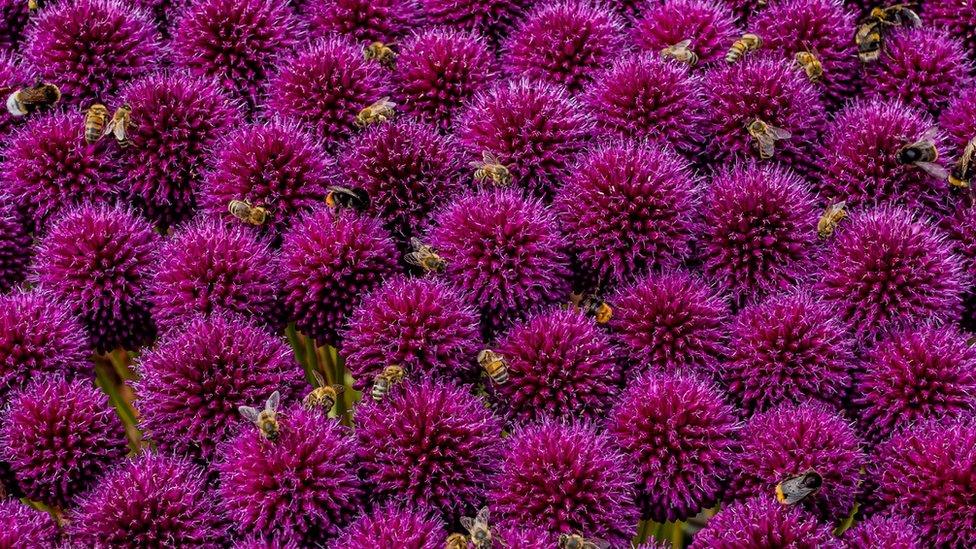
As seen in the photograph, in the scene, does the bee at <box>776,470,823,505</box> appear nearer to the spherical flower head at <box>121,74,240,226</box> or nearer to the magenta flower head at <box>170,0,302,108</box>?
the spherical flower head at <box>121,74,240,226</box>

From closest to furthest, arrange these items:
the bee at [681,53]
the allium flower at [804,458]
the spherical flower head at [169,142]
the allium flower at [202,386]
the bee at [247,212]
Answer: the allium flower at [804,458]
the allium flower at [202,386]
the bee at [247,212]
the spherical flower head at [169,142]
the bee at [681,53]

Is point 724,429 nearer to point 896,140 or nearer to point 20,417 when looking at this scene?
point 896,140

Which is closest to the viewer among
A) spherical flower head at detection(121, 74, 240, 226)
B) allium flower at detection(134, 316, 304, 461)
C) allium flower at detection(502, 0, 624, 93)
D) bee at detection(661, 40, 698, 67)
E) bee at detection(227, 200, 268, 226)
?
allium flower at detection(134, 316, 304, 461)

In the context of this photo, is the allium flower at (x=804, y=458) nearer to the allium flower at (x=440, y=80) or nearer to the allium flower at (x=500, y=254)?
the allium flower at (x=500, y=254)

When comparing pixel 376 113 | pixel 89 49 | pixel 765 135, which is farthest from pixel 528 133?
pixel 89 49

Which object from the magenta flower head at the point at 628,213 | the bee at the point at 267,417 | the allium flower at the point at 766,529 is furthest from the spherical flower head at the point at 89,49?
the allium flower at the point at 766,529

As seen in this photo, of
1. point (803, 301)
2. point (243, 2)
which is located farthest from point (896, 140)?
point (243, 2)

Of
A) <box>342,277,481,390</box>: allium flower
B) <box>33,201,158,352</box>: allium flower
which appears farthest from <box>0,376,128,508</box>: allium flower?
<box>342,277,481,390</box>: allium flower
